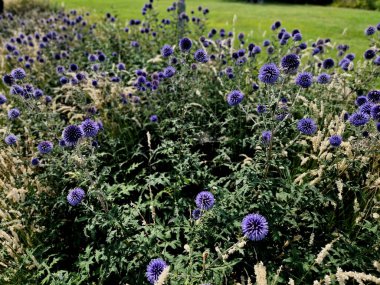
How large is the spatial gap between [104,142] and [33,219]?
139cm

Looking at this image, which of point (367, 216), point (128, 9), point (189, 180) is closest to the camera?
point (367, 216)

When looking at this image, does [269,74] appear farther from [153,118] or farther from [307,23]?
[307,23]

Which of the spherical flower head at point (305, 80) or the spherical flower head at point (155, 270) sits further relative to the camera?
the spherical flower head at point (305, 80)

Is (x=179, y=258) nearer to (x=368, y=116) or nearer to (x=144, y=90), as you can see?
(x=368, y=116)

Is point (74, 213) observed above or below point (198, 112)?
below

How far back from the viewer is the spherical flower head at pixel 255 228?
8.20ft

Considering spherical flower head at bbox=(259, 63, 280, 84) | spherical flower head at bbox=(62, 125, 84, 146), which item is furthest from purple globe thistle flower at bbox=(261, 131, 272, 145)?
spherical flower head at bbox=(62, 125, 84, 146)

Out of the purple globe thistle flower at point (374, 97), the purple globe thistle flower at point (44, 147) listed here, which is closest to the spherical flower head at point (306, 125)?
the purple globe thistle flower at point (374, 97)

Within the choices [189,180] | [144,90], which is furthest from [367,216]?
[144,90]

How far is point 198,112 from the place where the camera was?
466 cm

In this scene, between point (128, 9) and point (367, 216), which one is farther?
point (128, 9)

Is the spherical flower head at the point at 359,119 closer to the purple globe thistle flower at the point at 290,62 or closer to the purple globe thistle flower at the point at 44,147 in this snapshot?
the purple globe thistle flower at the point at 290,62

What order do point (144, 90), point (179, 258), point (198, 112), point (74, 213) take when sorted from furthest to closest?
point (144, 90) → point (198, 112) → point (74, 213) → point (179, 258)

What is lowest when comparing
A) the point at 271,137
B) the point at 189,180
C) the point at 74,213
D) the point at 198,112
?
the point at 74,213
